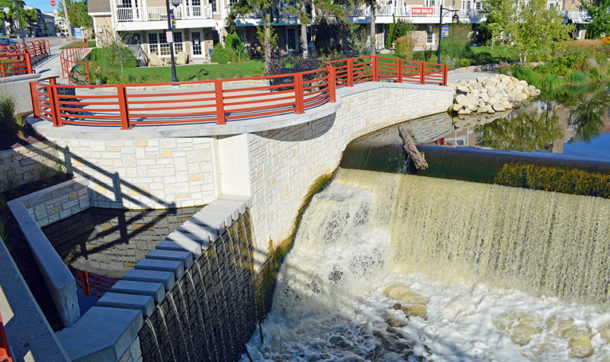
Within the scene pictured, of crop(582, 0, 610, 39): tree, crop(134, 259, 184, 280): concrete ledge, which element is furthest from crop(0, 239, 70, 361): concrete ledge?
crop(582, 0, 610, 39): tree

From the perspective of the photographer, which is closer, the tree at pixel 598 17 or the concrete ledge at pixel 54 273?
the concrete ledge at pixel 54 273

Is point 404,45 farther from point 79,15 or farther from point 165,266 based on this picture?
point 79,15

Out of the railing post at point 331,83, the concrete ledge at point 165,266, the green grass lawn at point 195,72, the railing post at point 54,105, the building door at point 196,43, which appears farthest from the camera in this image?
the building door at point 196,43

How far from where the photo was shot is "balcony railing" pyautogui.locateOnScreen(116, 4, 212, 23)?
116ft

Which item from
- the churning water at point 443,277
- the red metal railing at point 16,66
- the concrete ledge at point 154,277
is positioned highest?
the red metal railing at point 16,66

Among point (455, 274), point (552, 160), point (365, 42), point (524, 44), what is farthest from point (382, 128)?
point (365, 42)

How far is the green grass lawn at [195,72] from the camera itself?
2853 cm

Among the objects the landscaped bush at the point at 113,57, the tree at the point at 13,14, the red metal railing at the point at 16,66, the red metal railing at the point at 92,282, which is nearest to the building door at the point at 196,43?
the landscaped bush at the point at 113,57

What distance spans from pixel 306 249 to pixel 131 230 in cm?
469

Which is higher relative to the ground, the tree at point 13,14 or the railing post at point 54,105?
the tree at point 13,14

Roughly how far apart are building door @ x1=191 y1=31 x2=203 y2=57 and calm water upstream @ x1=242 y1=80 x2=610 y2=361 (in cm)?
2709

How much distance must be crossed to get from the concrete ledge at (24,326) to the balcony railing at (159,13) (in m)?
32.4

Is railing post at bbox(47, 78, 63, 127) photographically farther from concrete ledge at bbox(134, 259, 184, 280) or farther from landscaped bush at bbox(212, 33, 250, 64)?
landscaped bush at bbox(212, 33, 250, 64)

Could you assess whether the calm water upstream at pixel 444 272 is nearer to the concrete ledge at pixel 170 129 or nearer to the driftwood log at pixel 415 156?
the driftwood log at pixel 415 156
